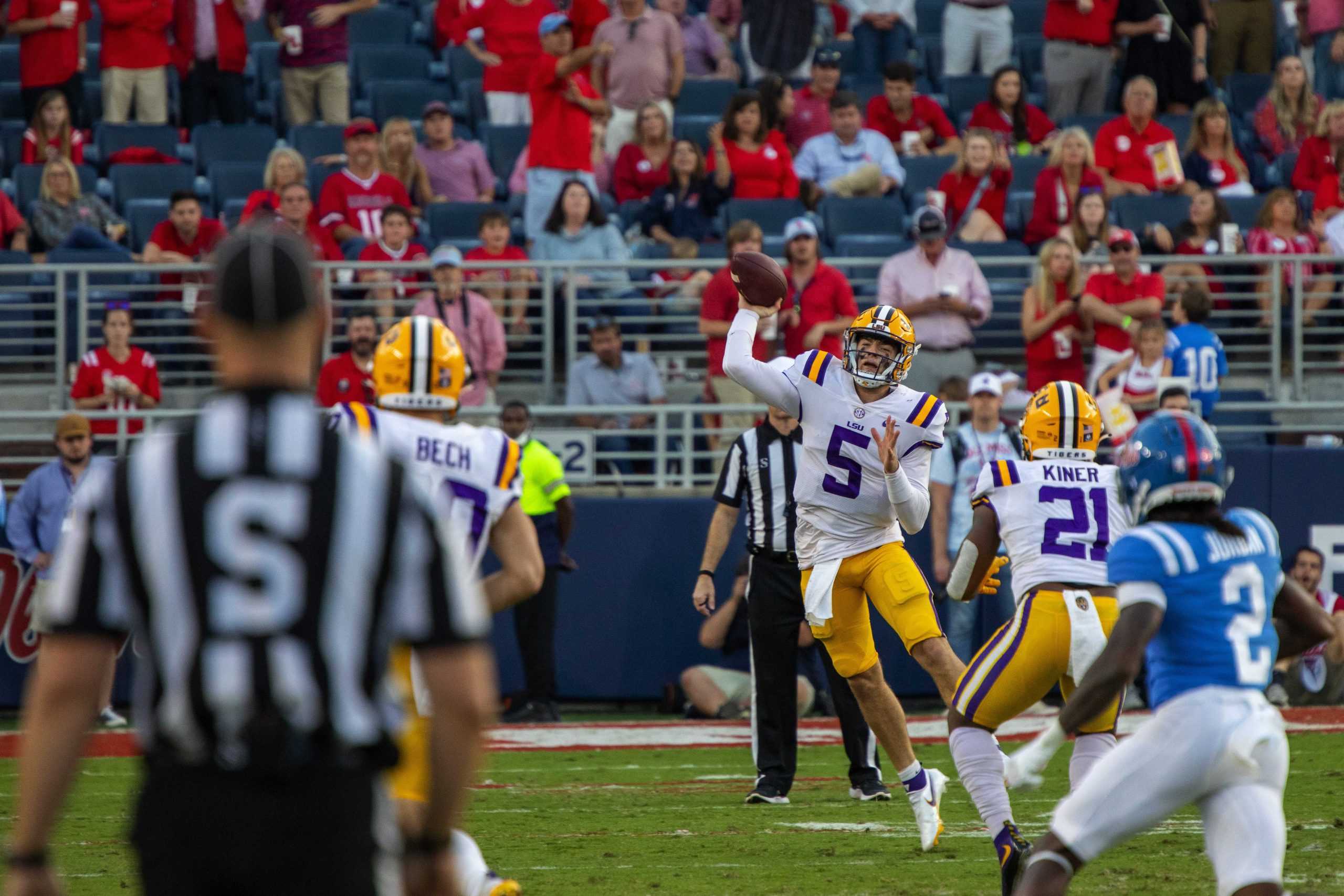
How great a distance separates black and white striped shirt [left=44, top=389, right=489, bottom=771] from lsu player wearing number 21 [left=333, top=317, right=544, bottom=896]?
1911 mm

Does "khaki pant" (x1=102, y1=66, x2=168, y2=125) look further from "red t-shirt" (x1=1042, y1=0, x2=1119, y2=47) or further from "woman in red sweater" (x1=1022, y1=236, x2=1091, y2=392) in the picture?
"red t-shirt" (x1=1042, y1=0, x2=1119, y2=47)

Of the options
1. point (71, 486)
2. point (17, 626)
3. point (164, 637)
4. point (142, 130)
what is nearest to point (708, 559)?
point (71, 486)

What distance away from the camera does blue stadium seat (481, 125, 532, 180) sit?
1420cm

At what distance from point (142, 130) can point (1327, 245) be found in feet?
28.9

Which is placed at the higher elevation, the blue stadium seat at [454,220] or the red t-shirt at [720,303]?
the blue stadium seat at [454,220]

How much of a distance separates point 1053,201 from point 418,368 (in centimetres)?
901

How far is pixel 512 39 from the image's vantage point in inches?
551

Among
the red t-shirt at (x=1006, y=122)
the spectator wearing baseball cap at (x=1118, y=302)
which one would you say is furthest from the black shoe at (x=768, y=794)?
the red t-shirt at (x=1006, y=122)

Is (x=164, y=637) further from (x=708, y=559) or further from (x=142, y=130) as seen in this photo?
(x=142, y=130)

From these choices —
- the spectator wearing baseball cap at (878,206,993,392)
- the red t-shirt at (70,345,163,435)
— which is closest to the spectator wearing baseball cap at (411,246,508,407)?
the red t-shirt at (70,345,163,435)

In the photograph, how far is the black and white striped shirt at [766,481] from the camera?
840 cm

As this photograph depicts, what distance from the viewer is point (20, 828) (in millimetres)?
2666

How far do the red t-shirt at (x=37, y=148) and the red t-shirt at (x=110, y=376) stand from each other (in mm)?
2218

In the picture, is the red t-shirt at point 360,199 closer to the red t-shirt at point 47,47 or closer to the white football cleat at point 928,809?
the red t-shirt at point 47,47
